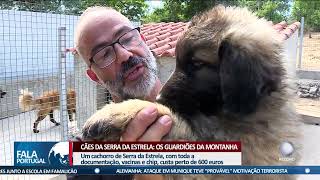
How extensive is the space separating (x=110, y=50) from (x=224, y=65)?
72cm

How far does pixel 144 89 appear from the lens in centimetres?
209

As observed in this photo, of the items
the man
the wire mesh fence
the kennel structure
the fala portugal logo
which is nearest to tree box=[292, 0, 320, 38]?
the kennel structure

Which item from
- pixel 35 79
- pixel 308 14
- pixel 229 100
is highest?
pixel 308 14

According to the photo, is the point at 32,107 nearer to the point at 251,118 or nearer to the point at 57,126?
the point at 57,126

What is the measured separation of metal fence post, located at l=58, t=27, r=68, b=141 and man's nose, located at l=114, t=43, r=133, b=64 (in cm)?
231

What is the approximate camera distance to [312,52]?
5.18 metres

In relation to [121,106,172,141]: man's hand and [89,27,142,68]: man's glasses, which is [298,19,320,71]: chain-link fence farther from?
[121,106,172,141]: man's hand

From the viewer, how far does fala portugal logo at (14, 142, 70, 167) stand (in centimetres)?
162

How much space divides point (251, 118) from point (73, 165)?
2.43 ft

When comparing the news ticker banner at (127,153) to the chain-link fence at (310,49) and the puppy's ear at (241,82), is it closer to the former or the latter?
the puppy's ear at (241,82)

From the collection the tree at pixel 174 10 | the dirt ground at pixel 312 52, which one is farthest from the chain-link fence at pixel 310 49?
the tree at pixel 174 10

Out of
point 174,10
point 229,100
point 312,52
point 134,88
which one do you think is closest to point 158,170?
point 229,100

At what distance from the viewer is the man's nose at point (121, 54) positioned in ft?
6.81

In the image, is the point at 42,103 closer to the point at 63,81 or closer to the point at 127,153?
the point at 63,81
